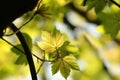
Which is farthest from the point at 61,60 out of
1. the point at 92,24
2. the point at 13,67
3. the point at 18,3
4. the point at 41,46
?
the point at 92,24

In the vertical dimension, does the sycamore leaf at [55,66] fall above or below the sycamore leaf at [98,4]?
below

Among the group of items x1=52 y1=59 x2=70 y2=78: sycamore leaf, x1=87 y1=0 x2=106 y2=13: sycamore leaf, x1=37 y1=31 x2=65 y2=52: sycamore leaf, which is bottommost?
x1=52 y1=59 x2=70 y2=78: sycamore leaf

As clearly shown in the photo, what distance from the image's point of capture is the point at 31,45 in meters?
1.10

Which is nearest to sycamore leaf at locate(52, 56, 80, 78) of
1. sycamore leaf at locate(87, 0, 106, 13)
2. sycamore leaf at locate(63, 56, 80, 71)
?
sycamore leaf at locate(63, 56, 80, 71)

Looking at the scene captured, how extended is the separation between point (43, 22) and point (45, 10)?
242 cm

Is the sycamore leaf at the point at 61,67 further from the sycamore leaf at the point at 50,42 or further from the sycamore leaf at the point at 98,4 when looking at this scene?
the sycamore leaf at the point at 98,4

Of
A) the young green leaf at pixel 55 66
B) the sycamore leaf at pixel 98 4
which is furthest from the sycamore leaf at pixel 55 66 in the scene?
the sycamore leaf at pixel 98 4

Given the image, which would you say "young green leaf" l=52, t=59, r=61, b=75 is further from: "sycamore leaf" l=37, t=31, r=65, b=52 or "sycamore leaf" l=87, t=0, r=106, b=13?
"sycamore leaf" l=87, t=0, r=106, b=13

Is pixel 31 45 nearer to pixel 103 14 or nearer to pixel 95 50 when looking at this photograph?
pixel 103 14

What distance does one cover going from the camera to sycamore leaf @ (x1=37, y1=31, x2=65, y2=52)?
3.42ft

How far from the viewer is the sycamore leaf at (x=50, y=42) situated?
1043 mm

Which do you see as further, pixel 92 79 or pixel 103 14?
pixel 92 79

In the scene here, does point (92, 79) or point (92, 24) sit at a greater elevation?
point (92, 24)

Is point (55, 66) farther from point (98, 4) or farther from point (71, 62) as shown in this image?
→ point (98, 4)
